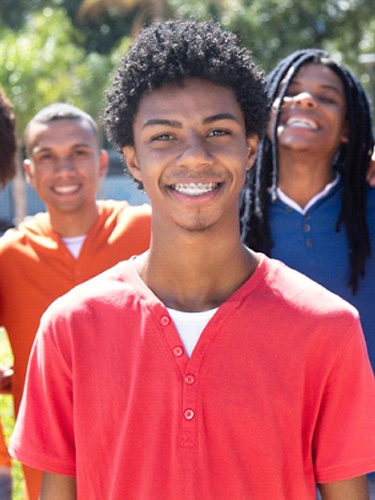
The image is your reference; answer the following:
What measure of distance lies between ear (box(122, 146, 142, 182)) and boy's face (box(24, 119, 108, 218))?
1.43 m

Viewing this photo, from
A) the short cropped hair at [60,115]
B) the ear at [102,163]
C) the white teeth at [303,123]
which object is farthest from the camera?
the ear at [102,163]

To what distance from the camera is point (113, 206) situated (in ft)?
13.2

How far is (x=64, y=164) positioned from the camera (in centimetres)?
390

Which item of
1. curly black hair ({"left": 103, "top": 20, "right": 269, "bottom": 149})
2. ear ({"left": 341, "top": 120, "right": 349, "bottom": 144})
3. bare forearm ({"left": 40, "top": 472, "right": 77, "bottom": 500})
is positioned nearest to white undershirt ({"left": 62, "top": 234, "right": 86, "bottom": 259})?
ear ({"left": 341, "top": 120, "right": 349, "bottom": 144})

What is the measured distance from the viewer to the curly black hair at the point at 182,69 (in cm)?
229

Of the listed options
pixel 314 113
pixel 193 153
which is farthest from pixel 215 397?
pixel 314 113

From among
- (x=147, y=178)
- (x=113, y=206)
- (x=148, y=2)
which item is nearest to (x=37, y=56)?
(x=148, y=2)

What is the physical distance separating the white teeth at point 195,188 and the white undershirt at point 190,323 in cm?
30

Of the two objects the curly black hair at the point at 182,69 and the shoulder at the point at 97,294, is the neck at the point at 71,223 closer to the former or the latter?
the curly black hair at the point at 182,69

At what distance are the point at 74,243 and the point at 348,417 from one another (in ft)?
6.36

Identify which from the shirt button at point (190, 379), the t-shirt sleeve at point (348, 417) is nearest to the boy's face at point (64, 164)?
the shirt button at point (190, 379)

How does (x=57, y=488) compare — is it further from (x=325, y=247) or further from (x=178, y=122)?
(x=325, y=247)

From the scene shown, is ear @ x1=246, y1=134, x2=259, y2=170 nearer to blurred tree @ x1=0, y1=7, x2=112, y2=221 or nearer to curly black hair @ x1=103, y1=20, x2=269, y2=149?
curly black hair @ x1=103, y1=20, x2=269, y2=149

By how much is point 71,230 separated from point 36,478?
1.08m
